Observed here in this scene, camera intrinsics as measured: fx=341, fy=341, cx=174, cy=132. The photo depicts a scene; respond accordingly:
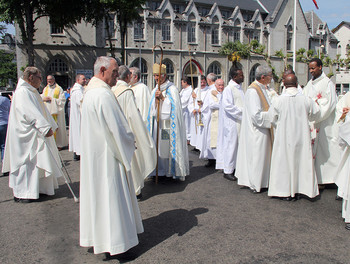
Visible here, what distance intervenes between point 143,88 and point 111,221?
3.61 m

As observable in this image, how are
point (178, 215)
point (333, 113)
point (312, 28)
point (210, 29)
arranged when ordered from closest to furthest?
1. point (178, 215)
2. point (333, 113)
3. point (210, 29)
4. point (312, 28)

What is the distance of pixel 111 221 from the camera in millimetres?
3379

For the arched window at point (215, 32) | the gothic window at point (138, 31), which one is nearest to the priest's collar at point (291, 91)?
the gothic window at point (138, 31)

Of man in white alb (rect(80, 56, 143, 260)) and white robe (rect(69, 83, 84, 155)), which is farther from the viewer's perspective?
white robe (rect(69, 83, 84, 155))

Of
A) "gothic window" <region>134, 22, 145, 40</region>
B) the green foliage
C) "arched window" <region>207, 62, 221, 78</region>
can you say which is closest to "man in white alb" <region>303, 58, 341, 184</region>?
"gothic window" <region>134, 22, 145, 40</region>

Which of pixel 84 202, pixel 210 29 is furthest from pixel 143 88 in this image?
pixel 210 29

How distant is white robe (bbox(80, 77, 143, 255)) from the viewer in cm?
338

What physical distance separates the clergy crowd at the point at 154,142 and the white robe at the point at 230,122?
20mm

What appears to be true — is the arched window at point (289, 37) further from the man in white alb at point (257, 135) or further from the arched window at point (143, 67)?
the man in white alb at point (257, 135)

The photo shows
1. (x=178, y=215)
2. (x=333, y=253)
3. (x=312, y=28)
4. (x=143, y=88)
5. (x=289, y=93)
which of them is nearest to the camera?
(x=333, y=253)

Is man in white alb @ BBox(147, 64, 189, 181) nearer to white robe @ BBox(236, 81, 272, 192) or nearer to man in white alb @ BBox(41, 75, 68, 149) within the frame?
white robe @ BBox(236, 81, 272, 192)

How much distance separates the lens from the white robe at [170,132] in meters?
6.48

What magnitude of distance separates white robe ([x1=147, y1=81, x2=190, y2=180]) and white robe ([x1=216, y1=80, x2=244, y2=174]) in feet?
2.97

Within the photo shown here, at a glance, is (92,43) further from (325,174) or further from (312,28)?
(312,28)
